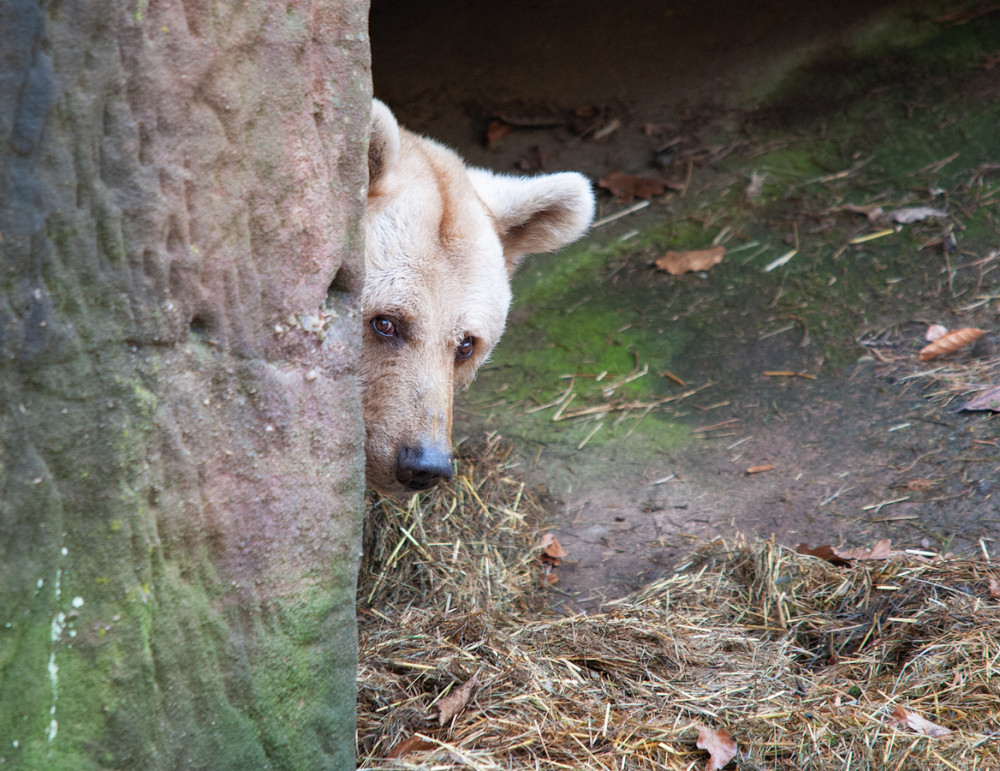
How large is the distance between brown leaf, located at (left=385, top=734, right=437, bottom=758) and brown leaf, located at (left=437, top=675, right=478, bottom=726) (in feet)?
0.38

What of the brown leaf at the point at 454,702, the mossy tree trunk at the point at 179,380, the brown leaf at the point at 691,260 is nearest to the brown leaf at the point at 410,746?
the brown leaf at the point at 454,702

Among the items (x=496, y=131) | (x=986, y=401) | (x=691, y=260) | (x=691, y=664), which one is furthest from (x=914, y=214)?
(x=691, y=664)

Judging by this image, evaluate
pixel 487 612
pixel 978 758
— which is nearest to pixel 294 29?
pixel 487 612

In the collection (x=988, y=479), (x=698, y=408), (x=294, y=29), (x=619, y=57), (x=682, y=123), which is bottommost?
(x=698, y=408)

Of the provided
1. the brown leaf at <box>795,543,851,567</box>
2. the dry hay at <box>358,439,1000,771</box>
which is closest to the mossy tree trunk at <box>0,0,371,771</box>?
the dry hay at <box>358,439,1000,771</box>

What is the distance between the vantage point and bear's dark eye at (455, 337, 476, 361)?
3451 mm

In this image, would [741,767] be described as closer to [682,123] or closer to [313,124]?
[313,124]

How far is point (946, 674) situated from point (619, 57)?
5691 millimetres

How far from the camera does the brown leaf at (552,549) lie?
13.0 ft

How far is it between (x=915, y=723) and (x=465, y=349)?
205 centimetres

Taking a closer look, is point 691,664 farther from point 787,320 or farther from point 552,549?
point 787,320

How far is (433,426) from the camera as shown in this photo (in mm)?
3027

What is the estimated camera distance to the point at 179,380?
5.92 ft

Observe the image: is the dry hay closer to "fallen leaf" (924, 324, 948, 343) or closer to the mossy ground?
the mossy ground
